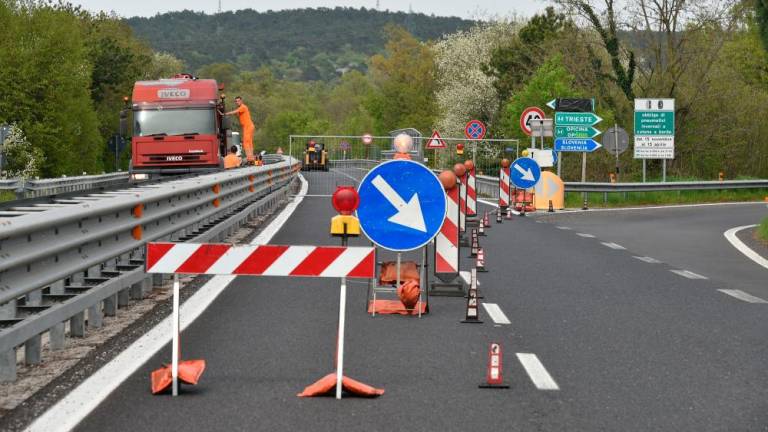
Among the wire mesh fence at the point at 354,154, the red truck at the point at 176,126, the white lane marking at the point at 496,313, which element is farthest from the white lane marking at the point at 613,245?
the wire mesh fence at the point at 354,154

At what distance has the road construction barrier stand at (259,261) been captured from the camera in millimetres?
6664

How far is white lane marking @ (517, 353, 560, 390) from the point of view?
22.6 ft

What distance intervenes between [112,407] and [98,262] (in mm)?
2493

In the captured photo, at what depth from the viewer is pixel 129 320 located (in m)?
9.20

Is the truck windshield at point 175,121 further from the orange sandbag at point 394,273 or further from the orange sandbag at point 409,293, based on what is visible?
the orange sandbag at point 409,293

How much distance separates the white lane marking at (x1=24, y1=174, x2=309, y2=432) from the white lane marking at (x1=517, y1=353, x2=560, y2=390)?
234 cm

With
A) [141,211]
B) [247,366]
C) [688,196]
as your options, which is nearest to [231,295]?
[141,211]

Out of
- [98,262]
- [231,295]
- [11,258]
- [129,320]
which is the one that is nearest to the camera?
[11,258]

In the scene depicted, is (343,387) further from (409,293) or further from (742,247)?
(742,247)

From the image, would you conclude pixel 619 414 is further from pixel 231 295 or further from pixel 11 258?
pixel 231 295

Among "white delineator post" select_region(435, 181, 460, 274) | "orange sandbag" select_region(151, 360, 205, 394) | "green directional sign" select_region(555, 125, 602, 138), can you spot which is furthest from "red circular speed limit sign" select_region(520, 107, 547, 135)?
"orange sandbag" select_region(151, 360, 205, 394)

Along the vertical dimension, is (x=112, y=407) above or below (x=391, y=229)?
below

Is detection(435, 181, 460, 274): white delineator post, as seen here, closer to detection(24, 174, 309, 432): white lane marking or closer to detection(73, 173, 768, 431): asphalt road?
detection(73, 173, 768, 431): asphalt road

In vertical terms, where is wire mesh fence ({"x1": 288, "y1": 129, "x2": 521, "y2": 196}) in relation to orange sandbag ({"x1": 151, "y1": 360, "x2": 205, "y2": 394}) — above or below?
above
